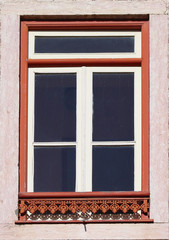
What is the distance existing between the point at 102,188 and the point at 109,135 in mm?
584

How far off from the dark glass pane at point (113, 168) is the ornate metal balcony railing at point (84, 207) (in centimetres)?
19

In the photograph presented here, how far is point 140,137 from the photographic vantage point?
11.3 metres

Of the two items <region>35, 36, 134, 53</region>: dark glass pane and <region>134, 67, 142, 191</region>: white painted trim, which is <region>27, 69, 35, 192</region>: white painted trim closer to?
<region>35, 36, 134, 53</region>: dark glass pane

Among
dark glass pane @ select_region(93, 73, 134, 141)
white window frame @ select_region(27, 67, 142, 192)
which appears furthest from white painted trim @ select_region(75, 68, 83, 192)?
dark glass pane @ select_region(93, 73, 134, 141)

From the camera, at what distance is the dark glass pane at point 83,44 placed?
11.6m

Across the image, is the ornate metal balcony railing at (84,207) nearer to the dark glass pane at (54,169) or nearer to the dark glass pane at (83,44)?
the dark glass pane at (54,169)

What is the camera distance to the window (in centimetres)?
1112

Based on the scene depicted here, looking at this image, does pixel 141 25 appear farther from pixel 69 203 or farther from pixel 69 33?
pixel 69 203

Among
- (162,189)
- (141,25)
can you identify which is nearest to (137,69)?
(141,25)

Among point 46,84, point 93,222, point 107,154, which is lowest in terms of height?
point 93,222

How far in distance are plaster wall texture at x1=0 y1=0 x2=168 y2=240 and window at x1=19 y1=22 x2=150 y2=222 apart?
3.7 inches

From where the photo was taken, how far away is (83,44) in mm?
11586

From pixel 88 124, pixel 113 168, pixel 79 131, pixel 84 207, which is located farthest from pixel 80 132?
pixel 84 207

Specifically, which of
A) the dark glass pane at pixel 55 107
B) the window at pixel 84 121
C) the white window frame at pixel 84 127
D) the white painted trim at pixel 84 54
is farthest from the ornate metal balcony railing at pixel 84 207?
the white painted trim at pixel 84 54
